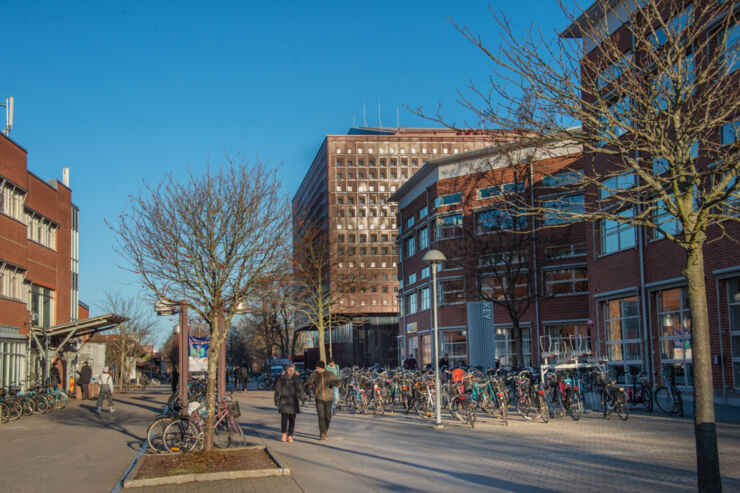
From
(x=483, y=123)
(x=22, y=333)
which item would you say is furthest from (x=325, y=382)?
(x=22, y=333)

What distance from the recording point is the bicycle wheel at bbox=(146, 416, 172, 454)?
14.0m

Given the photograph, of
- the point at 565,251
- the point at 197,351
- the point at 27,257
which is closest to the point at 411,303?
the point at 565,251

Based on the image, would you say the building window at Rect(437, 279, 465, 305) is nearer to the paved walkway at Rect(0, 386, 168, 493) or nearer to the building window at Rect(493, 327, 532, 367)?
the building window at Rect(493, 327, 532, 367)

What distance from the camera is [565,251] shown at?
142ft

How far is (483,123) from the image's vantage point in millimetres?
10070

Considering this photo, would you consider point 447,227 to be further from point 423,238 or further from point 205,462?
point 205,462

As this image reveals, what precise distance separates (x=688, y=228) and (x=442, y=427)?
11113 mm

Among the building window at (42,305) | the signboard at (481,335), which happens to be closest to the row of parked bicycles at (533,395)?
the signboard at (481,335)

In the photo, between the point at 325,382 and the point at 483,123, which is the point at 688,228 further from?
the point at 325,382

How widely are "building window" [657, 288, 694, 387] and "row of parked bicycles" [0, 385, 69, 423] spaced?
2074 cm

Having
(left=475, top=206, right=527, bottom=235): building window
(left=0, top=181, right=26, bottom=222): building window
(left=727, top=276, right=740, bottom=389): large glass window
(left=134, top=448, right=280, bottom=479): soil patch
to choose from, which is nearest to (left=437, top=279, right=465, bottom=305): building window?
(left=475, top=206, right=527, bottom=235): building window

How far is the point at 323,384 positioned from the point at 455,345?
32975 millimetres

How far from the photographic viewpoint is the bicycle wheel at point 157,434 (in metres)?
14.0

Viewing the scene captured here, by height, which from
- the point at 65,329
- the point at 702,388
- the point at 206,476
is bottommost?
the point at 206,476
